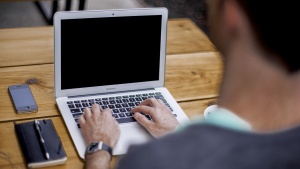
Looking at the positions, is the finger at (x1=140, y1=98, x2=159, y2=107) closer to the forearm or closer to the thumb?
the thumb

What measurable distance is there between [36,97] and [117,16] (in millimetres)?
340

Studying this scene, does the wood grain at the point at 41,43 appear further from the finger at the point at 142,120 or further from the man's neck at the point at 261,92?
the man's neck at the point at 261,92

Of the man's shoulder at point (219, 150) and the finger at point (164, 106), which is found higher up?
the man's shoulder at point (219, 150)

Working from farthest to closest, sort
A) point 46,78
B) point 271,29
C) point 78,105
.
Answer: point 46,78 < point 78,105 < point 271,29

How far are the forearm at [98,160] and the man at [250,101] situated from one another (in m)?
0.58

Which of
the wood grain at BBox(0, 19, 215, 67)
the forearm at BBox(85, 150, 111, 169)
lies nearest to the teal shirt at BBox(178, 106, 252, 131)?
the forearm at BBox(85, 150, 111, 169)

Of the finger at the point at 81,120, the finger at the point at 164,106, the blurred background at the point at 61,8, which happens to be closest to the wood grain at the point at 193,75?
the finger at the point at 164,106

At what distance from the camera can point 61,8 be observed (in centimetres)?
398

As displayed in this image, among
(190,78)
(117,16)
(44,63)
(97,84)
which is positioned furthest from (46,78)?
(190,78)

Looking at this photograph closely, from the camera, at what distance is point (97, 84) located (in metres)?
1.52

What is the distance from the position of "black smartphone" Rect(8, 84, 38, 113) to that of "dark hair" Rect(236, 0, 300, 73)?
3.11 feet

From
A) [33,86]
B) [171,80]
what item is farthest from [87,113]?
[171,80]

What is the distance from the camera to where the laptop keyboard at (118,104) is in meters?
1.44

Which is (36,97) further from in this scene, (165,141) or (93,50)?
(165,141)
